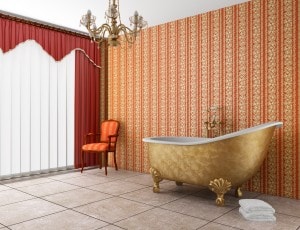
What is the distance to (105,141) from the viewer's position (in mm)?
5434

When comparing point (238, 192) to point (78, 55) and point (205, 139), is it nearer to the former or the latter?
point (205, 139)

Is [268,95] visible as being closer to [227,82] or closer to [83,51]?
[227,82]

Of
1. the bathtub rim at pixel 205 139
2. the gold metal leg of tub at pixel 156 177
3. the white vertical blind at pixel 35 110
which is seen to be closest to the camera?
the bathtub rim at pixel 205 139

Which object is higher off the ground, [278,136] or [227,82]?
[227,82]

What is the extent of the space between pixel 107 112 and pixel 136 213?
3043 mm

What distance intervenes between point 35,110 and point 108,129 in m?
1.25

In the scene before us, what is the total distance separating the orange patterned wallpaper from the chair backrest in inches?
6.7

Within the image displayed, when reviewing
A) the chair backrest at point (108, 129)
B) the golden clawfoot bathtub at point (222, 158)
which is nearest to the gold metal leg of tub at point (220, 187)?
the golden clawfoot bathtub at point (222, 158)

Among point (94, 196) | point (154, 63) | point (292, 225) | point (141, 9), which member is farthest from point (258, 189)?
point (141, 9)

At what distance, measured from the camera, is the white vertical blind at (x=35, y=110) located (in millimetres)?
4668

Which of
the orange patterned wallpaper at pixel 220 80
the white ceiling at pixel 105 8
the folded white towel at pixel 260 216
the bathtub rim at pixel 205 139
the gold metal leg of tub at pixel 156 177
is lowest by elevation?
the folded white towel at pixel 260 216

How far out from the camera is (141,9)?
168 inches

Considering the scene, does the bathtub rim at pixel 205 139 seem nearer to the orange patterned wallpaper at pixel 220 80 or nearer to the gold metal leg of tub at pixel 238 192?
the orange patterned wallpaper at pixel 220 80

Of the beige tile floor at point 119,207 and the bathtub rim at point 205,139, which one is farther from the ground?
the bathtub rim at point 205,139
